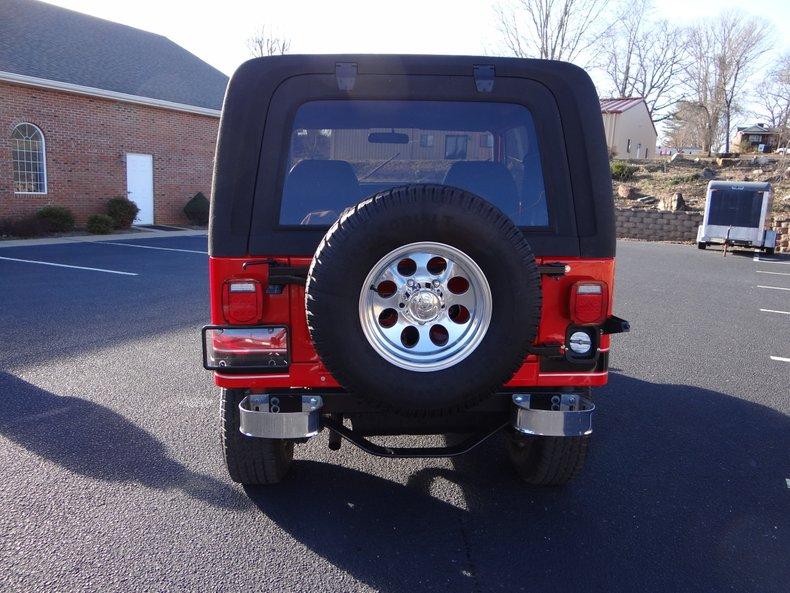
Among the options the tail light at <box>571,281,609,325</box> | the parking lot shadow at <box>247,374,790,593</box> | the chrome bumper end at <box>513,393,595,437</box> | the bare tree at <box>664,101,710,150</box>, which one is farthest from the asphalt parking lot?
the bare tree at <box>664,101,710,150</box>

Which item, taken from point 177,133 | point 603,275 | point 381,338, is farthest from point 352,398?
point 177,133

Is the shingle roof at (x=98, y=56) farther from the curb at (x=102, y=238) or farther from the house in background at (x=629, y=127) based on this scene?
the house in background at (x=629, y=127)

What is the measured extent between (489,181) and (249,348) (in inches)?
54.6

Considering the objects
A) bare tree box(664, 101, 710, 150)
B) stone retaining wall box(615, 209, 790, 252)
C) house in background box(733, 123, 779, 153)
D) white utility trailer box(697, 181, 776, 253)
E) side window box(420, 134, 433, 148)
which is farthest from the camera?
house in background box(733, 123, 779, 153)

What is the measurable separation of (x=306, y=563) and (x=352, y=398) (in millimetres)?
739

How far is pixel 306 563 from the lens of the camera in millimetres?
2803

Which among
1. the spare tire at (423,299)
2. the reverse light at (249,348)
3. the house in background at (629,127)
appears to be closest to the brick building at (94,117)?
the reverse light at (249,348)

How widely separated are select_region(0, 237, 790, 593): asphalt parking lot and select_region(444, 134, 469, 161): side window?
1791mm

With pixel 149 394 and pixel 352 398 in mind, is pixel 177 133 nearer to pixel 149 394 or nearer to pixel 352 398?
pixel 149 394

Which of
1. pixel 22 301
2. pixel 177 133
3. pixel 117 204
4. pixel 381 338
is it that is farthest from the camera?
pixel 177 133

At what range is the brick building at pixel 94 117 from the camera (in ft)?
55.5

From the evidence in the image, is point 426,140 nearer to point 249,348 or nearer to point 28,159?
point 249,348

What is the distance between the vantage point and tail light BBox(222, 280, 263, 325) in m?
2.72

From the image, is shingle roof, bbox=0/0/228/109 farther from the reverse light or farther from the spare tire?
the spare tire
